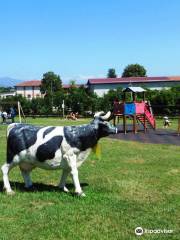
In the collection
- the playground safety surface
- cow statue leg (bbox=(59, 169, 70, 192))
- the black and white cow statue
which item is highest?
the black and white cow statue

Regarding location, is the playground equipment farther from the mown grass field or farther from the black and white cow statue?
the black and white cow statue

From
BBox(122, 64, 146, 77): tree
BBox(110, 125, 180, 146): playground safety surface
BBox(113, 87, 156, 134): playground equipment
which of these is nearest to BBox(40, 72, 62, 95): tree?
BBox(122, 64, 146, 77): tree

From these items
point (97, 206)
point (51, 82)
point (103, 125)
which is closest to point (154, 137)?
point (103, 125)

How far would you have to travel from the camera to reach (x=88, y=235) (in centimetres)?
637

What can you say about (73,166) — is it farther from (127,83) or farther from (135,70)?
(135,70)

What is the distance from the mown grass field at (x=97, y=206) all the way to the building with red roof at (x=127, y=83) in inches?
3806

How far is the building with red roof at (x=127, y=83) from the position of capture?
109812 mm

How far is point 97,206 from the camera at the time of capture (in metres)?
7.80

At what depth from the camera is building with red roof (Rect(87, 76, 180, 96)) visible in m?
110

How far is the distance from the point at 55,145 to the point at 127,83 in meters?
102

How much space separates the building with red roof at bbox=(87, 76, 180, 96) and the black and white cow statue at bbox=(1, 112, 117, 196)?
9838 centimetres

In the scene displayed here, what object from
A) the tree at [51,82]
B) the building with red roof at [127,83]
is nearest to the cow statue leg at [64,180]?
the building with red roof at [127,83]

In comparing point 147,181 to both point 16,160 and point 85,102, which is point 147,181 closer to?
point 16,160

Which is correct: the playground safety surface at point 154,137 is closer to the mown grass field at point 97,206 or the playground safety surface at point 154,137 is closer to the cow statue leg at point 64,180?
the mown grass field at point 97,206
